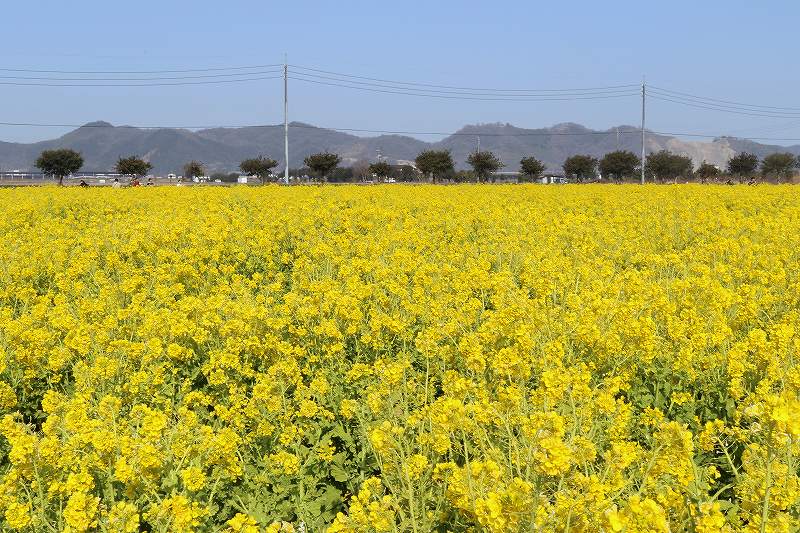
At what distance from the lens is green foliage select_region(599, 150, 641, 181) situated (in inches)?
2694

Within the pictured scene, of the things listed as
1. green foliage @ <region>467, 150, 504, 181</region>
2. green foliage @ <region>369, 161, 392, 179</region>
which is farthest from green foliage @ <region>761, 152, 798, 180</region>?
green foliage @ <region>369, 161, 392, 179</region>

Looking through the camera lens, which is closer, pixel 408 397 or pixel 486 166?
pixel 408 397

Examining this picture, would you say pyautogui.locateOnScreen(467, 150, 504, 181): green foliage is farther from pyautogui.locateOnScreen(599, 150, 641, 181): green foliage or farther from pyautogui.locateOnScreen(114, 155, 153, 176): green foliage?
pyautogui.locateOnScreen(114, 155, 153, 176): green foliage

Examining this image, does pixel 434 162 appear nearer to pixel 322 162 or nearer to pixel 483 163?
pixel 483 163

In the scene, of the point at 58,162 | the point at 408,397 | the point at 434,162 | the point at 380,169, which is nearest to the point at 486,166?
the point at 434,162

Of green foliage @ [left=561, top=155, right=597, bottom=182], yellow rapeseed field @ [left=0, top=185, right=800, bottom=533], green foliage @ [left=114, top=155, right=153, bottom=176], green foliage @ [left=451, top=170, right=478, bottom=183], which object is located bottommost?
yellow rapeseed field @ [left=0, top=185, right=800, bottom=533]

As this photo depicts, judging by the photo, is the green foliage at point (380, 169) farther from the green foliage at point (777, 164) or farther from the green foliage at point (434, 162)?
the green foliage at point (777, 164)

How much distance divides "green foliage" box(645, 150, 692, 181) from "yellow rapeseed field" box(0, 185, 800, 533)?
2649 inches

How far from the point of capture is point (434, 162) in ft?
200

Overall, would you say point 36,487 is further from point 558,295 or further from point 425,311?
point 558,295

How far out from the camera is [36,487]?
10.6 feet

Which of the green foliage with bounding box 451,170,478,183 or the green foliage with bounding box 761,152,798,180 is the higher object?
the green foliage with bounding box 761,152,798,180

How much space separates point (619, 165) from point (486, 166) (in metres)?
16.1

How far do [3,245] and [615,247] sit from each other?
886 centimetres
